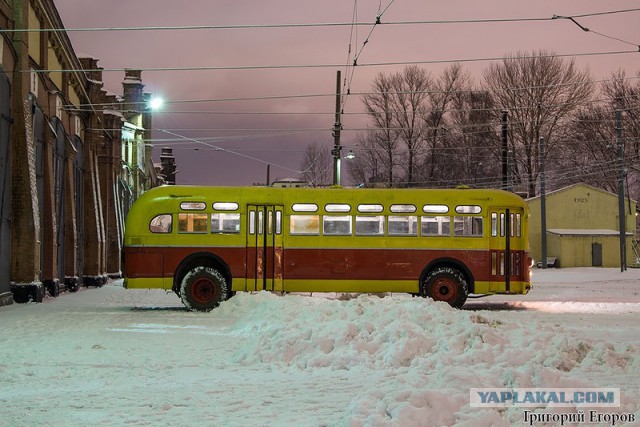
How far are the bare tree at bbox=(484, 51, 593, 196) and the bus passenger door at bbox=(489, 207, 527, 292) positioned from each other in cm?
4289

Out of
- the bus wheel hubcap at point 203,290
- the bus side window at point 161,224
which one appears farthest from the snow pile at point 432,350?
the bus side window at point 161,224

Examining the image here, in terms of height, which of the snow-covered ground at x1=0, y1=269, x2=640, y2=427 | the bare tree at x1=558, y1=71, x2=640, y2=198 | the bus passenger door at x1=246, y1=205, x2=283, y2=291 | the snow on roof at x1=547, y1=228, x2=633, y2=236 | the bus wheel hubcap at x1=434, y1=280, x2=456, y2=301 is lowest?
the snow-covered ground at x1=0, y1=269, x2=640, y2=427

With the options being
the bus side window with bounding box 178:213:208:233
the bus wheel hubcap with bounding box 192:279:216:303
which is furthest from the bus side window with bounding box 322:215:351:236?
the bus wheel hubcap with bounding box 192:279:216:303

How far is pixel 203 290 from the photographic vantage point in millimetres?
18797

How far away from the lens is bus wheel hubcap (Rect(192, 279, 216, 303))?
1867 cm

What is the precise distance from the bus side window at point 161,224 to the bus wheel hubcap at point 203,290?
1511 millimetres

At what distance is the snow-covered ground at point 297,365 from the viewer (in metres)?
7.01

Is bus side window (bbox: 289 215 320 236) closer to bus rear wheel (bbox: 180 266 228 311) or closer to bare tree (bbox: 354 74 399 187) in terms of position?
bus rear wheel (bbox: 180 266 228 311)

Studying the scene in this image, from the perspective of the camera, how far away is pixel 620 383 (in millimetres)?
8828

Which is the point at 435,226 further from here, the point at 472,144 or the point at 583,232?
the point at 472,144

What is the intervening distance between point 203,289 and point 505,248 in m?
7.65

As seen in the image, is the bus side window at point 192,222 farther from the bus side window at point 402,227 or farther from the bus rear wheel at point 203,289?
the bus side window at point 402,227

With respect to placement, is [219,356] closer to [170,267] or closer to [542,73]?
[170,267]

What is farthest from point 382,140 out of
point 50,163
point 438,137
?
point 50,163
